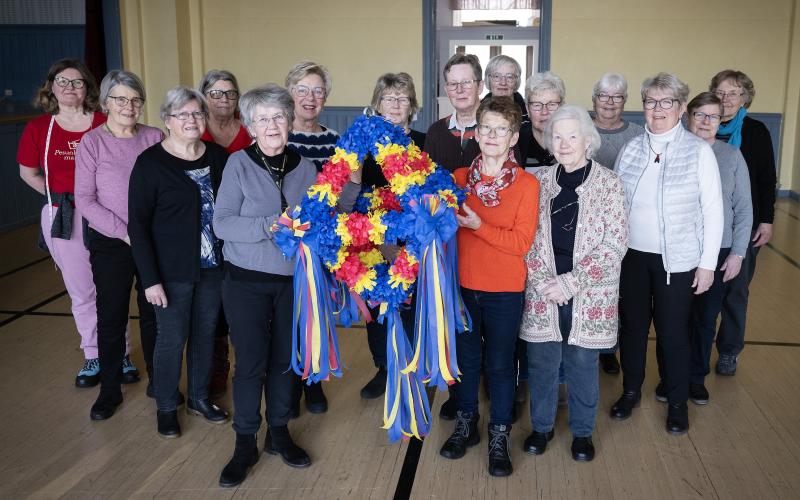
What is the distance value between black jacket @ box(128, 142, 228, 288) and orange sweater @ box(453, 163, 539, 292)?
1.12m

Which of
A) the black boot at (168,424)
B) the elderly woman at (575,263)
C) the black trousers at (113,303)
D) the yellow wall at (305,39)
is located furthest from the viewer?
the yellow wall at (305,39)

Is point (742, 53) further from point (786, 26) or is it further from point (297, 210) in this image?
point (297, 210)

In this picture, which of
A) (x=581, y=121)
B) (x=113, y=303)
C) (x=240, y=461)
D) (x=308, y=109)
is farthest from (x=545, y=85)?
(x=113, y=303)

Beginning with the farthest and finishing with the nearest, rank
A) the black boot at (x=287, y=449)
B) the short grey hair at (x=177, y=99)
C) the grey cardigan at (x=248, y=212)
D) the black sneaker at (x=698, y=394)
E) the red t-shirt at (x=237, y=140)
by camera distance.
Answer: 1. the black sneaker at (x=698, y=394)
2. the red t-shirt at (x=237, y=140)
3. the black boot at (x=287, y=449)
4. the short grey hair at (x=177, y=99)
5. the grey cardigan at (x=248, y=212)

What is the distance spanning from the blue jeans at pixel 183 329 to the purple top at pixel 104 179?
43 centimetres

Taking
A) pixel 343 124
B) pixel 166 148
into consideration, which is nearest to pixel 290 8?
pixel 343 124

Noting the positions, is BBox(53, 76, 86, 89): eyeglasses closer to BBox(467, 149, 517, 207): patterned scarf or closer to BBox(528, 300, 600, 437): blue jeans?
BBox(467, 149, 517, 207): patterned scarf

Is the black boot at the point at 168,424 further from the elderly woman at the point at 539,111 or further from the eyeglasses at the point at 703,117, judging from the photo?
the eyeglasses at the point at 703,117

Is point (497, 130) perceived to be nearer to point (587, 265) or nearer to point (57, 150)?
point (587, 265)

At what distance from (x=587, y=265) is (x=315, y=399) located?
1561 millimetres

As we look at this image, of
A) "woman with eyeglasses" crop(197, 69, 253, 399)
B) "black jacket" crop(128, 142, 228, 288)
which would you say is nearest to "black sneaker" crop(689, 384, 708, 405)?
"woman with eyeglasses" crop(197, 69, 253, 399)

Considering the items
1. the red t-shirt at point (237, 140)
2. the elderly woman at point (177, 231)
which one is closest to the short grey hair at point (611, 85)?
the red t-shirt at point (237, 140)

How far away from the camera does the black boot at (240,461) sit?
2979 mm

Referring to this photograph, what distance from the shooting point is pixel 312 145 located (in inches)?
136
